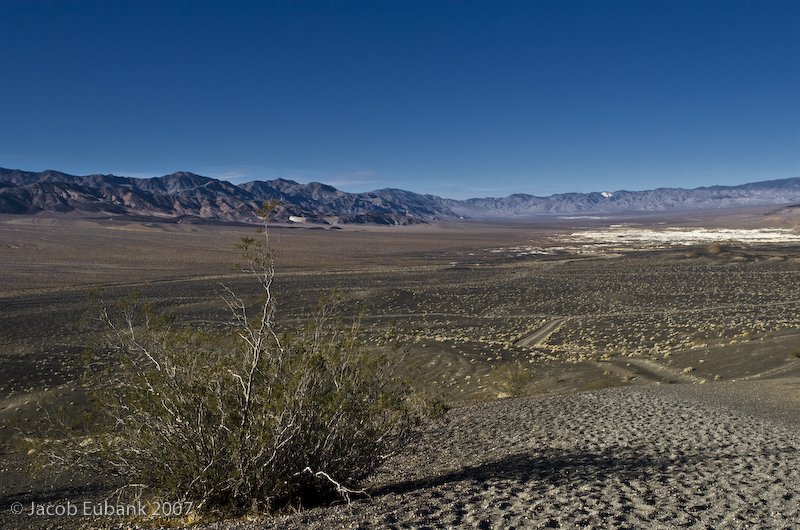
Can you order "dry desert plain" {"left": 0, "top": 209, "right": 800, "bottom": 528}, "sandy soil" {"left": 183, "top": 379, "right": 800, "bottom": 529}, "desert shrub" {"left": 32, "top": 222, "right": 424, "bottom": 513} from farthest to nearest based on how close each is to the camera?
1. "desert shrub" {"left": 32, "top": 222, "right": 424, "bottom": 513}
2. "dry desert plain" {"left": 0, "top": 209, "right": 800, "bottom": 528}
3. "sandy soil" {"left": 183, "top": 379, "right": 800, "bottom": 529}

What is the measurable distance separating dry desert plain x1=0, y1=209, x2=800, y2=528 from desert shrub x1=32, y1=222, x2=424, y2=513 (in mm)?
585

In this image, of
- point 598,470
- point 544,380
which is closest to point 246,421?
point 598,470

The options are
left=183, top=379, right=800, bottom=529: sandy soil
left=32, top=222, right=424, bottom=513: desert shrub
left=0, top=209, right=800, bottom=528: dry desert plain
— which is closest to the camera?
left=183, top=379, right=800, bottom=529: sandy soil

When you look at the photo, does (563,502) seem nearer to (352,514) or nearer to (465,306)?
(352,514)

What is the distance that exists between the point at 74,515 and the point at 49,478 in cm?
238

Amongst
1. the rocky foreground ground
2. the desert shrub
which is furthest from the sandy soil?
the desert shrub

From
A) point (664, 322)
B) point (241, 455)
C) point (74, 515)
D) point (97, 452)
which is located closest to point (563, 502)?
point (241, 455)

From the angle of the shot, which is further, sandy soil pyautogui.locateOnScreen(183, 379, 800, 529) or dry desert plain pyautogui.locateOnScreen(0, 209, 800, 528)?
dry desert plain pyautogui.locateOnScreen(0, 209, 800, 528)

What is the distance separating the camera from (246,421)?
23.1 ft

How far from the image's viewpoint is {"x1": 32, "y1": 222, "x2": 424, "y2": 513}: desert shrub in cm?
684

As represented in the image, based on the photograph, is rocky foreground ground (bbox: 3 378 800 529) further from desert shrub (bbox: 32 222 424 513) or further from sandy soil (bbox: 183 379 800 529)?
desert shrub (bbox: 32 222 424 513)

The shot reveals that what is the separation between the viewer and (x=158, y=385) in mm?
7246

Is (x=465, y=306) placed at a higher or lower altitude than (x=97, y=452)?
lower

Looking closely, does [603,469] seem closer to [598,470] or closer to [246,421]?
[598,470]
